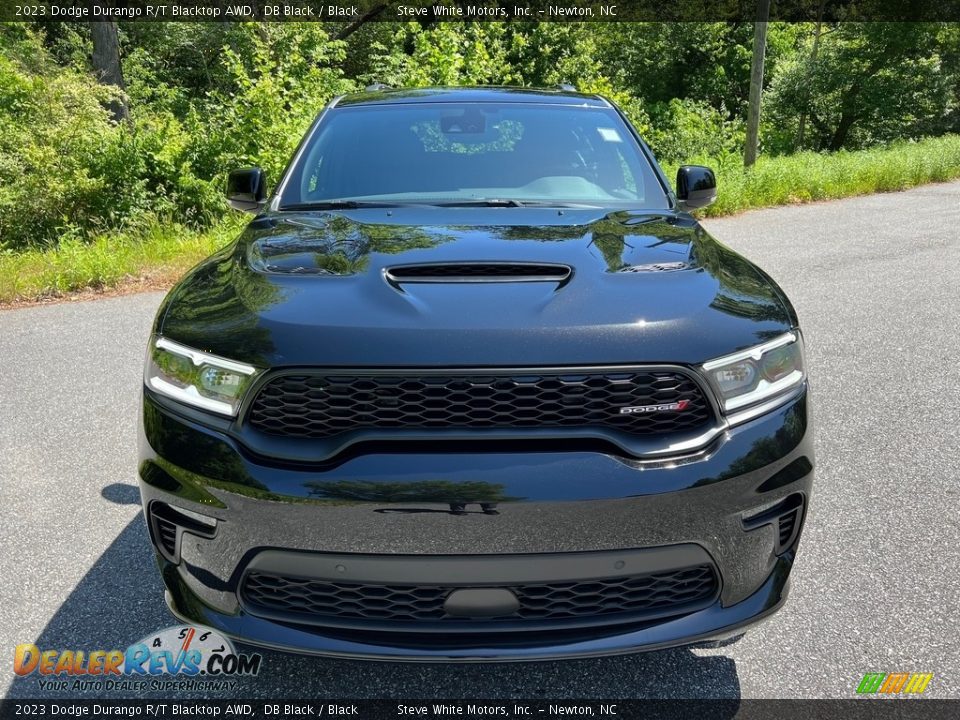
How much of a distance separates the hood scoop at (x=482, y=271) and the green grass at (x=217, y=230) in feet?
20.5

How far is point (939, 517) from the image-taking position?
320cm

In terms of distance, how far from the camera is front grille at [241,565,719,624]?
69.2 inches

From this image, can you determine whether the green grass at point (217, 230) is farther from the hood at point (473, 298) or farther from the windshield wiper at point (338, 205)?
the hood at point (473, 298)

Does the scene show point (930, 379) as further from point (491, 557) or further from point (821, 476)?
point (491, 557)

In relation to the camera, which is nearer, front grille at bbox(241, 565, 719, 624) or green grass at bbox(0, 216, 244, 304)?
front grille at bbox(241, 565, 719, 624)

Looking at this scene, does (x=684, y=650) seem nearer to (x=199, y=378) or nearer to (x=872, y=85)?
(x=199, y=378)

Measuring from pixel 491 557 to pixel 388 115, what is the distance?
2.32 meters

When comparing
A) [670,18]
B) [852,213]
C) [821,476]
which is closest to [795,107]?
[670,18]

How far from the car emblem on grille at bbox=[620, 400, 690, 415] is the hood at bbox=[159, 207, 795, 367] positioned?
0.36 feet

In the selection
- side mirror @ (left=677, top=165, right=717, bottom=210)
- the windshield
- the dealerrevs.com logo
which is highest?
the windshield

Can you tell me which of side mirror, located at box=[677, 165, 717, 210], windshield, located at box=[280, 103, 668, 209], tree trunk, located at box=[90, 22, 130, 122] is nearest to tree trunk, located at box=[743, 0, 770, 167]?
side mirror, located at box=[677, 165, 717, 210]

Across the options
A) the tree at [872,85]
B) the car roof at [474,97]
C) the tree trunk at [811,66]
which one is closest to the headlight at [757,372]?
the car roof at [474,97]

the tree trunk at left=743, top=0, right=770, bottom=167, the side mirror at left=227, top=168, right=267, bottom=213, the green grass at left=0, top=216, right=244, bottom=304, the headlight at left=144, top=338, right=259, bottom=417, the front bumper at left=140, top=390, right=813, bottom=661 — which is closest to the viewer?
the front bumper at left=140, top=390, right=813, bottom=661

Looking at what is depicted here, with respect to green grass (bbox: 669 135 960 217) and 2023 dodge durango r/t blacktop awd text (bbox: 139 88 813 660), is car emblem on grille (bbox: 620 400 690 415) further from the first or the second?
green grass (bbox: 669 135 960 217)
